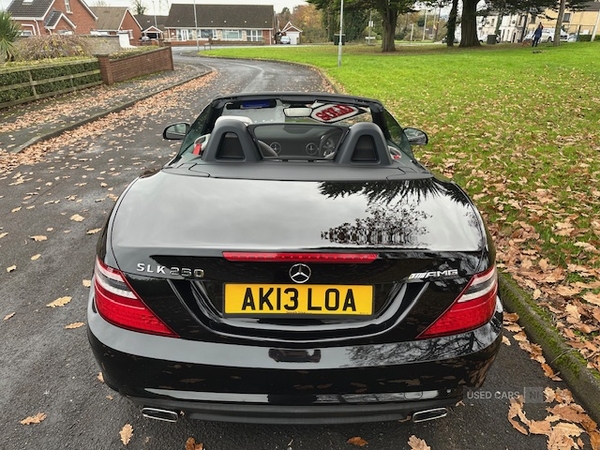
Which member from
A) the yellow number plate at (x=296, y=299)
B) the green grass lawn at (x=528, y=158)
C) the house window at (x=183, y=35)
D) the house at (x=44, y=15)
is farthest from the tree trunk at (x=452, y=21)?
the house window at (x=183, y=35)

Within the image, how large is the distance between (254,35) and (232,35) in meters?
4.06

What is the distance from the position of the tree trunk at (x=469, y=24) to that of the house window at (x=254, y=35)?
171ft

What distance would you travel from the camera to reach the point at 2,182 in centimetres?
644

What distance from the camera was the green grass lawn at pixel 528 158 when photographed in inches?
146

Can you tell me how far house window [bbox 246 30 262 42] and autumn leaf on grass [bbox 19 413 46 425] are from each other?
87.5 m

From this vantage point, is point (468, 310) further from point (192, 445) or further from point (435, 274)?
point (192, 445)

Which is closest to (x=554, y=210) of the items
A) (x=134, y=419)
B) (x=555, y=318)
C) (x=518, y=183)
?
(x=518, y=183)

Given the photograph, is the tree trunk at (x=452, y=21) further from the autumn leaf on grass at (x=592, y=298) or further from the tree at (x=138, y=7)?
the tree at (x=138, y=7)

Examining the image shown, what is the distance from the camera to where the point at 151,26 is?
86.0 meters

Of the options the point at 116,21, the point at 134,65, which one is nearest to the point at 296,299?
the point at 134,65

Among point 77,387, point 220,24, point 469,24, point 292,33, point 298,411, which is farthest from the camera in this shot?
point 292,33

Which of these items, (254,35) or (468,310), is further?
(254,35)

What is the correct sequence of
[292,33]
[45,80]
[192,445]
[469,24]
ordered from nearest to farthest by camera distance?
[192,445]
[45,80]
[469,24]
[292,33]

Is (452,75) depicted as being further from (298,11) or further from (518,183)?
(298,11)
